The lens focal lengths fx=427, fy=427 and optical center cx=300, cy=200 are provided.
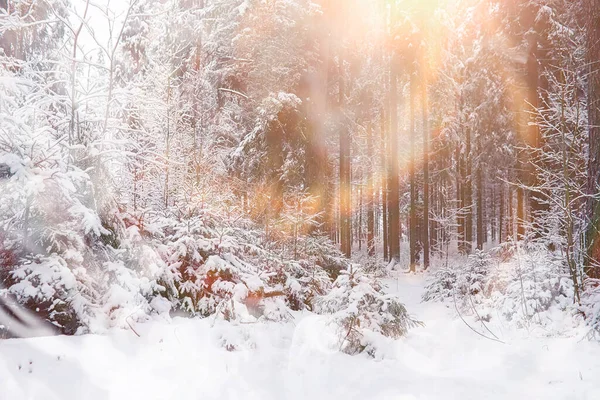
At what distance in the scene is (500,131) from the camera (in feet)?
76.5

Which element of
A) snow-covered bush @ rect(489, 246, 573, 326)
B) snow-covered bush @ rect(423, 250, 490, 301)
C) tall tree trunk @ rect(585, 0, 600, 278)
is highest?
tall tree trunk @ rect(585, 0, 600, 278)

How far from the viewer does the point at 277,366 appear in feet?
16.9

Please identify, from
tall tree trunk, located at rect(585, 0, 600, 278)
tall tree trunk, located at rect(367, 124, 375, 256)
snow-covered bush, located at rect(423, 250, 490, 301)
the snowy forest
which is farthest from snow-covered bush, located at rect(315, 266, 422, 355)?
tall tree trunk, located at rect(367, 124, 375, 256)

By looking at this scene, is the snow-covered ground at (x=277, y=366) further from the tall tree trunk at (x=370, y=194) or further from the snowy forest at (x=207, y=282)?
the tall tree trunk at (x=370, y=194)

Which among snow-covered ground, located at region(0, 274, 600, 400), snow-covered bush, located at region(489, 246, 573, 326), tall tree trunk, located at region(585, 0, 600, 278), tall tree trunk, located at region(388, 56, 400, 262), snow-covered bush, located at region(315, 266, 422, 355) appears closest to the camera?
snow-covered ground, located at region(0, 274, 600, 400)

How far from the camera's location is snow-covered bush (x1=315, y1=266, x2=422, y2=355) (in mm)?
5758

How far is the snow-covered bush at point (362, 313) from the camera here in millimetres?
5758

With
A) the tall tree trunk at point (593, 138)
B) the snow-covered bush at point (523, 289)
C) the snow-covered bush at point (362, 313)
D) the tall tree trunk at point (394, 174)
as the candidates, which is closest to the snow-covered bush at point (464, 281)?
the snow-covered bush at point (523, 289)

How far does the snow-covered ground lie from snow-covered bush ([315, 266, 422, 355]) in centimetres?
19

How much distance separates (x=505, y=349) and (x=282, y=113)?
1098 cm

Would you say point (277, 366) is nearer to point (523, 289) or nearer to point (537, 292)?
point (523, 289)

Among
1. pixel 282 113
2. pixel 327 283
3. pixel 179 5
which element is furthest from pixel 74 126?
pixel 179 5

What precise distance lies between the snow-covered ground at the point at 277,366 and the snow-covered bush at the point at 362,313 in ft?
0.62

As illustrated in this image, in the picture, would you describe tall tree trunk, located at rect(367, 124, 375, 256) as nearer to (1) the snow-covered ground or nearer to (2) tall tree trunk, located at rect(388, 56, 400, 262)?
(2) tall tree trunk, located at rect(388, 56, 400, 262)
